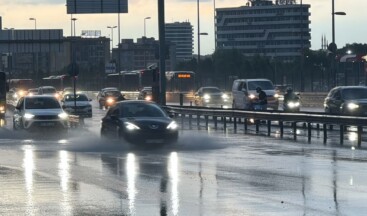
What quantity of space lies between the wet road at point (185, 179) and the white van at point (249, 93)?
22554mm

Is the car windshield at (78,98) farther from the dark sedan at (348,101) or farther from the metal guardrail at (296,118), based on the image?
the dark sedan at (348,101)

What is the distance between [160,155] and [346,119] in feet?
27.4

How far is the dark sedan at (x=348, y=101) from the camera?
43.6m

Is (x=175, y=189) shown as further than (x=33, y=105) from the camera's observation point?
No

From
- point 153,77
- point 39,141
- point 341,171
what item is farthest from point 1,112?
point 341,171

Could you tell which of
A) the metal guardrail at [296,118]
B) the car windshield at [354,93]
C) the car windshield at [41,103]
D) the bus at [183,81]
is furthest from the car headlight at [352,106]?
the bus at [183,81]

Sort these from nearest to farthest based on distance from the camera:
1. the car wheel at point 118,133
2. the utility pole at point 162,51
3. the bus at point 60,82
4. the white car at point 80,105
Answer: the car wheel at point 118,133
the utility pole at point 162,51
the white car at point 80,105
the bus at point 60,82

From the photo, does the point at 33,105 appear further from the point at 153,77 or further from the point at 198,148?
the point at 198,148

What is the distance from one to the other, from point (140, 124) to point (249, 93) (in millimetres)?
25360

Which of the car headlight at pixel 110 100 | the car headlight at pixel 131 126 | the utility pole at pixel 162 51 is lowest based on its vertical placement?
the car headlight at pixel 110 100

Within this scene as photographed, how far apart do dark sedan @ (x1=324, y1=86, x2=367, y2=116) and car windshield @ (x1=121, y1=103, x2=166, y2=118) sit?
500 inches

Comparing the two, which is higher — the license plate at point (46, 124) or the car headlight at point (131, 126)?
the car headlight at point (131, 126)

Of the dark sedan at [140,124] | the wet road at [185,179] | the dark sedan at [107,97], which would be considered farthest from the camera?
the dark sedan at [107,97]

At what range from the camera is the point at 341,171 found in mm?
22375
